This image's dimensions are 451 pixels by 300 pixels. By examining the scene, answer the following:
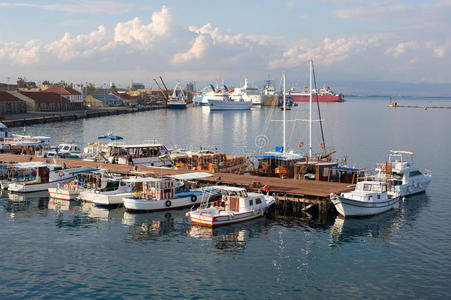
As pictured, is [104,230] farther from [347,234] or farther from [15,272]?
[347,234]

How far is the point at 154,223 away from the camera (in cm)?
3456

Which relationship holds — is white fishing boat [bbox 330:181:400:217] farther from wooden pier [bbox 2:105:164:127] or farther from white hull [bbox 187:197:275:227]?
wooden pier [bbox 2:105:164:127]

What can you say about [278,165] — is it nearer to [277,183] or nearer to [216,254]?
[277,183]

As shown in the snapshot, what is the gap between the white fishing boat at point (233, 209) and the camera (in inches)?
1313

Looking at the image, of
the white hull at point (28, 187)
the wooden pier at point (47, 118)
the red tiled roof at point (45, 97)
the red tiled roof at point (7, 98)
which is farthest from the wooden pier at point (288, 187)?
the red tiled roof at point (45, 97)

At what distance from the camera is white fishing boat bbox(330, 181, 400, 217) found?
116 ft

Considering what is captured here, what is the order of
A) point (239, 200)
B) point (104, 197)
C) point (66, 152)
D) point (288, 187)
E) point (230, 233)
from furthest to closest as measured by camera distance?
point (66, 152) < point (288, 187) < point (104, 197) < point (239, 200) < point (230, 233)

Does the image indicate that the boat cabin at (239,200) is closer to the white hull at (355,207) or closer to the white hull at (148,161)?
the white hull at (355,207)

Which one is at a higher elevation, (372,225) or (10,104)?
(10,104)

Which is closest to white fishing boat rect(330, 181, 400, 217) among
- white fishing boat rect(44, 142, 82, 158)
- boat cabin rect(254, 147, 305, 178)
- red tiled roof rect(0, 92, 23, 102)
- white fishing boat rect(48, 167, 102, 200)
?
boat cabin rect(254, 147, 305, 178)

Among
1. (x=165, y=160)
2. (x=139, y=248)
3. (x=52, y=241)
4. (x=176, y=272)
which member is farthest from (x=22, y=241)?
(x=165, y=160)

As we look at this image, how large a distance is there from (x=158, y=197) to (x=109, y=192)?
486 centimetres

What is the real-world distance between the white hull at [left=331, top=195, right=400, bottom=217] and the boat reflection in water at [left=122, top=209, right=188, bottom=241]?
1194cm

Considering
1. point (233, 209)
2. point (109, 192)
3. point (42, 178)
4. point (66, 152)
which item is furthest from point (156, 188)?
point (66, 152)
